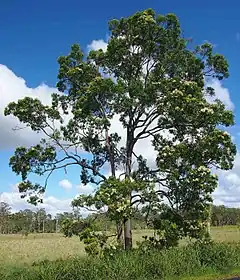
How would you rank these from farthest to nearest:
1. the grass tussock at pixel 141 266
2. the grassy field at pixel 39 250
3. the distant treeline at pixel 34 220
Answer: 1. the distant treeline at pixel 34 220
2. the grassy field at pixel 39 250
3. the grass tussock at pixel 141 266

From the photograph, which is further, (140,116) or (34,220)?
(34,220)

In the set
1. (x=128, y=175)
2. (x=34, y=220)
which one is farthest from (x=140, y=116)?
(x=34, y=220)

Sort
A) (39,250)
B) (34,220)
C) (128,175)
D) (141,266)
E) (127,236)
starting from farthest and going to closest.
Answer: (34,220), (39,250), (128,175), (127,236), (141,266)

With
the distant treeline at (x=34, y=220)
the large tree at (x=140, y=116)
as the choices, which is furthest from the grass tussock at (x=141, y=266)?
the distant treeline at (x=34, y=220)

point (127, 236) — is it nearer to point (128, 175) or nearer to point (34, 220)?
point (128, 175)

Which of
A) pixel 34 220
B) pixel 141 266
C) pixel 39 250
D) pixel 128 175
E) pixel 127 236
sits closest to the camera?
pixel 141 266

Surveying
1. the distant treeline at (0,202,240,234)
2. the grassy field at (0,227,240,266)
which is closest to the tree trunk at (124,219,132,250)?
the grassy field at (0,227,240,266)

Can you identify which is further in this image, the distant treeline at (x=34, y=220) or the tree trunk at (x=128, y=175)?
the distant treeline at (x=34, y=220)

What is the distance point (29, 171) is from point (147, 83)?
6.86m

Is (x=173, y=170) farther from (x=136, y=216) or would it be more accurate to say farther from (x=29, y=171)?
(x=29, y=171)

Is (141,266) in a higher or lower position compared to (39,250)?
lower

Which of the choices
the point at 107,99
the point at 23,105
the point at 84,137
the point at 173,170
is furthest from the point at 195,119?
the point at 23,105

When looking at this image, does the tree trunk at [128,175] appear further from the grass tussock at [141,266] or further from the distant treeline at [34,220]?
the distant treeline at [34,220]

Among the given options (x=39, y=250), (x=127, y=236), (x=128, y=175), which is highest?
(x=128, y=175)
